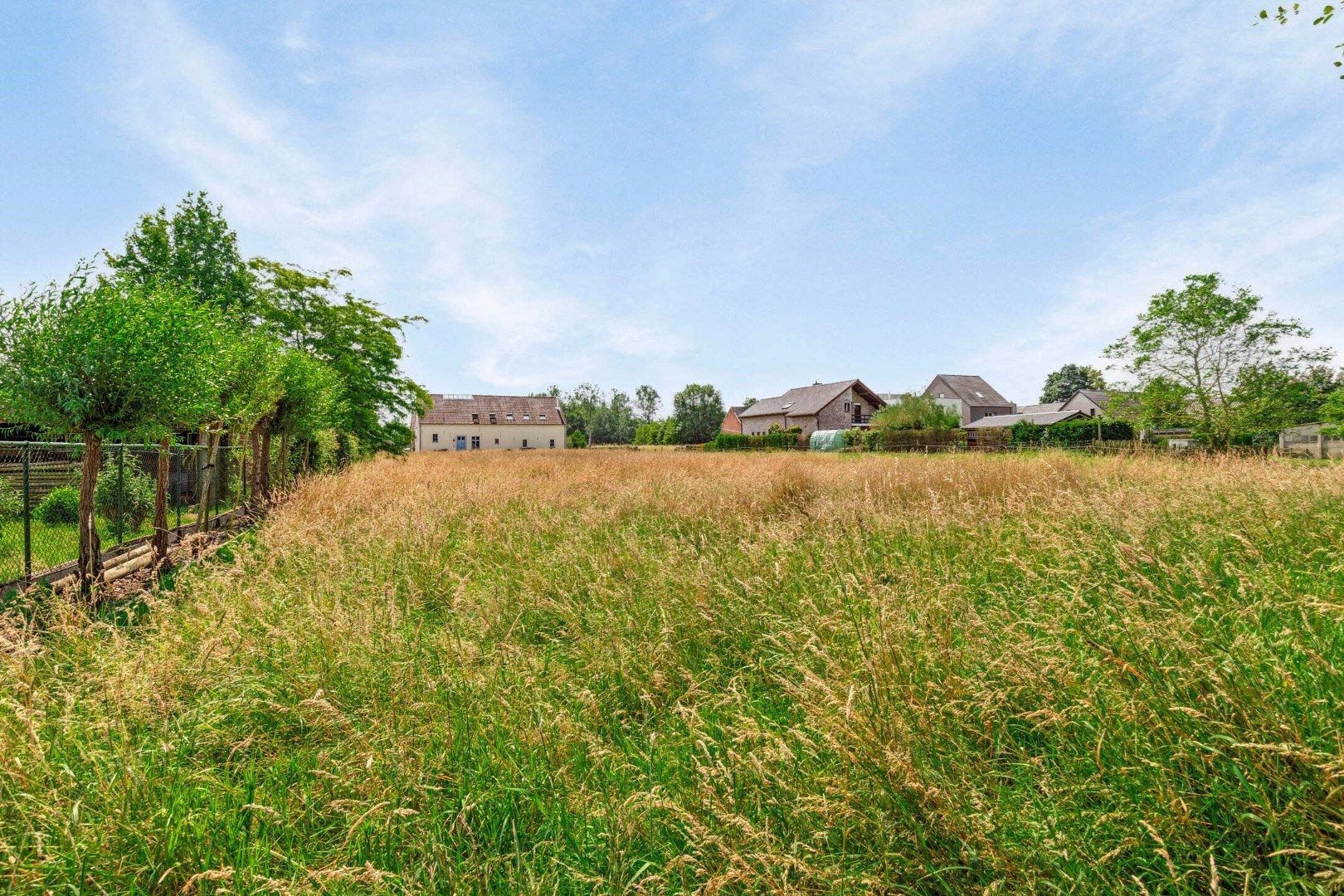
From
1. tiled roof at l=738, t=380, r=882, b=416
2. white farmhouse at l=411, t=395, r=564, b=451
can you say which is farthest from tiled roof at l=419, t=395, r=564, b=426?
tiled roof at l=738, t=380, r=882, b=416

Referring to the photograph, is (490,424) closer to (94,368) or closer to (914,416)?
(914,416)

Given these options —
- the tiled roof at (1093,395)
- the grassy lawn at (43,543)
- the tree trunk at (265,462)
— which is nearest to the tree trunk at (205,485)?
the tree trunk at (265,462)

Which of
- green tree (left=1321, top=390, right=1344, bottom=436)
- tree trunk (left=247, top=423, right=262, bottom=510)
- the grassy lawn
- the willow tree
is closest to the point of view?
the willow tree

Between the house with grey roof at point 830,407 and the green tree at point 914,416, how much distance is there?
10.3 m

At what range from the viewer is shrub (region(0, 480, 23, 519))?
8.87 m

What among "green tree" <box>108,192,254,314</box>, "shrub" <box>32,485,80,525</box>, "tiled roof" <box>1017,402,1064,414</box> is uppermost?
"green tree" <box>108,192,254,314</box>

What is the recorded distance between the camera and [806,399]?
5900cm

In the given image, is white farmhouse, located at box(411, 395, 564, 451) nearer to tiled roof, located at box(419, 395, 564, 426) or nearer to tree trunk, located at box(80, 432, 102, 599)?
tiled roof, located at box(419, 395, 564, 426)

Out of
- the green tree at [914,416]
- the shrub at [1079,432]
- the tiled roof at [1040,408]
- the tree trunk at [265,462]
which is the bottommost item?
the tree trunk at [265,462]

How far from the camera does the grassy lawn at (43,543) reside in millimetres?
7977

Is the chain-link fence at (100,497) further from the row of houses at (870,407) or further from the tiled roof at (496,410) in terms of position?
the tiled roof at (496,410)

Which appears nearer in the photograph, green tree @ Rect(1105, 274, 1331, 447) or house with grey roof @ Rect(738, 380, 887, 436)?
green tree @ Rect(1105, 274, 1331, 447)

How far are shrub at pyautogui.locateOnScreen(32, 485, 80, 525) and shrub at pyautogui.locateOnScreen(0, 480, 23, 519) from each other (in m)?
1.49

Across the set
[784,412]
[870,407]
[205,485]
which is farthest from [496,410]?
[205,485]
